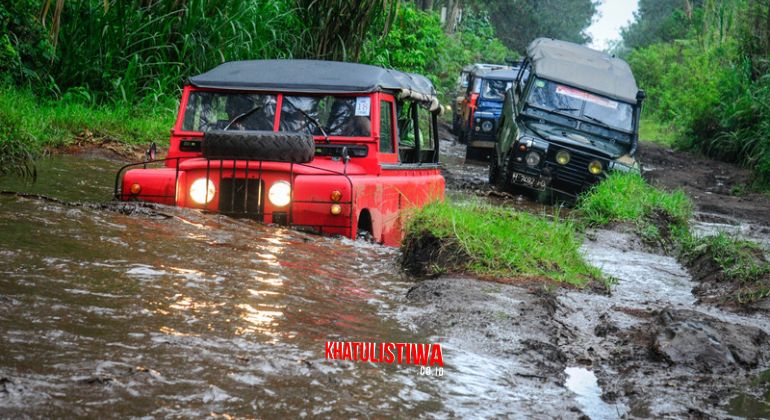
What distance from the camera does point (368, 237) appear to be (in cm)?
715

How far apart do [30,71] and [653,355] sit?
9360 millimetres

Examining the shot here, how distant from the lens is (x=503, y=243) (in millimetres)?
6633

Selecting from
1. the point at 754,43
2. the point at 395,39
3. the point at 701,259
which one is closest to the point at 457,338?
the point at 701,259

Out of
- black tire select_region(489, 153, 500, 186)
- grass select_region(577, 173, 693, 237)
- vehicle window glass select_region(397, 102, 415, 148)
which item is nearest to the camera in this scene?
vehicle window glass select_region(397, 102, 415, 148)

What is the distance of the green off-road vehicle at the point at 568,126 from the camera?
12.6 meters

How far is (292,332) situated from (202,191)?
113 inches

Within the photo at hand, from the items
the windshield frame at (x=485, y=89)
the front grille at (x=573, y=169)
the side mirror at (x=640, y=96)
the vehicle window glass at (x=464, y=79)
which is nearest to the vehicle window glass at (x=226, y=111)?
the front grille at (x=573, y=169)

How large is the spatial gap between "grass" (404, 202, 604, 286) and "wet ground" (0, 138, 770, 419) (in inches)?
12.3

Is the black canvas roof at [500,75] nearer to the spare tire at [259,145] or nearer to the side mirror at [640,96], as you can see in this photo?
the side mirror at [640,96]

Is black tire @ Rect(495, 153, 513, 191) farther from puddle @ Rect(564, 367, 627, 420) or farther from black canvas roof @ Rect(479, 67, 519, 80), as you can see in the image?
puddle @ Rect(564, 367, 627, 420)

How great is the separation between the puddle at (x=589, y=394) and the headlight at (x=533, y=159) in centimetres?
834

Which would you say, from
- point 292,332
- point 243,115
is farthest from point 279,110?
point 292,332

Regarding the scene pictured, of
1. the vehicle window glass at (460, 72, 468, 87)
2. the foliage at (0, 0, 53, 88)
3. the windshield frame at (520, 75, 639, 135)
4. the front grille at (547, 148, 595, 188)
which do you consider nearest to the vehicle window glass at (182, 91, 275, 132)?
the foliage at (0, 0, 53, 88)

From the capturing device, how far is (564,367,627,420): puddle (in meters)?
3.77
